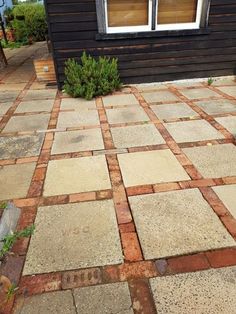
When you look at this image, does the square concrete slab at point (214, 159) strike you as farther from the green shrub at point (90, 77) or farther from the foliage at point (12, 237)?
the green shrub at point (90, 77)

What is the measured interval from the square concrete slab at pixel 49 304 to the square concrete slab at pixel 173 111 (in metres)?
3.36

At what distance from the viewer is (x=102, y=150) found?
363 centimetres

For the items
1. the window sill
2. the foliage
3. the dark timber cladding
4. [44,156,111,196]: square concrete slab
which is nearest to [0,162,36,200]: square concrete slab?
[44,156,111,196]: square concrete slab

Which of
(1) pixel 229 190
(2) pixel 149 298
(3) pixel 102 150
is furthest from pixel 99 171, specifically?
(2) pixel 149 298

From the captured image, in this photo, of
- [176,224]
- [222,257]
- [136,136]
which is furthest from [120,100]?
[222,257]

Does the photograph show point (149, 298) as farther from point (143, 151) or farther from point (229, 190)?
point (143, 151)

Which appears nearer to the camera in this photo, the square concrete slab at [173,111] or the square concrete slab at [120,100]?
the square concrete slab at [173,111]

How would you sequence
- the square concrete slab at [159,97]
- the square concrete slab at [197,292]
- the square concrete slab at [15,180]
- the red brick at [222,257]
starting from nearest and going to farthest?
the square concrete slab at [197,292]
the red brick at [222,257]
the square concrete slab at [15,180]
the square concrete slab at [159,97]

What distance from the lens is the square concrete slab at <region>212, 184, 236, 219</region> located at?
98.4 inches

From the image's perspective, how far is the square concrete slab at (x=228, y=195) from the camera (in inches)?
98.4

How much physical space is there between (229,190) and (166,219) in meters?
0.80

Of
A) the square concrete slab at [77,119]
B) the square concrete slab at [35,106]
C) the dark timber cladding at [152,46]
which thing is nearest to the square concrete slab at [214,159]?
the square concrete slab at [77,119]

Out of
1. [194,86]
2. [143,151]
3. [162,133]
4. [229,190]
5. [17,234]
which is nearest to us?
[17,234]

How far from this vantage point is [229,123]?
13.9 feet
